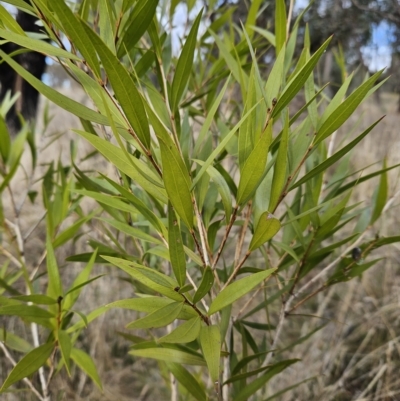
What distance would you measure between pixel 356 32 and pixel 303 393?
2343 mm

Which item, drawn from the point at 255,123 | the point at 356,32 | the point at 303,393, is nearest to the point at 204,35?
the point at 255,123

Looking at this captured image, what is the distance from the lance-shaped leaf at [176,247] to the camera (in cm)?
24

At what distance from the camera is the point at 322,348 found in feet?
3.66

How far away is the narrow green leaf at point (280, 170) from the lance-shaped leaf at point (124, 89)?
0.26ft

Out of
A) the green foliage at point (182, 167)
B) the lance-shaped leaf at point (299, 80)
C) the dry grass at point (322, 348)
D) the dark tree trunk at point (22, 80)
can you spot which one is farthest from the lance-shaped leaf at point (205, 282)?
the dark tree trunk at point (22, 80)

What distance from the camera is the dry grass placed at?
96 centimetres

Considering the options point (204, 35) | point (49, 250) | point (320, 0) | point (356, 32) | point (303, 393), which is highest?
point (320, 0)

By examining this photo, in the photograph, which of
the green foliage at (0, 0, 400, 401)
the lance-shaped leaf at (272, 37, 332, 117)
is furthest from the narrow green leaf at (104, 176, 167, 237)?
the lance-shaped leaf at (272, 37, 332, 117)

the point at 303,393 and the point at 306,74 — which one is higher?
the point at 306,74

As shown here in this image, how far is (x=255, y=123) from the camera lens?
0.28 metres

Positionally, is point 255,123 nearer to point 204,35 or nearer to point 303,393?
point 204,35

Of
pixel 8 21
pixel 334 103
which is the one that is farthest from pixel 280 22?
pixel 8 21

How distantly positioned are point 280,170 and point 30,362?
0.25 metres

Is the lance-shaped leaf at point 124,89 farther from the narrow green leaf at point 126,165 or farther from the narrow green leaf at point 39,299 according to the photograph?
the narrow green leaf at point 39,299
